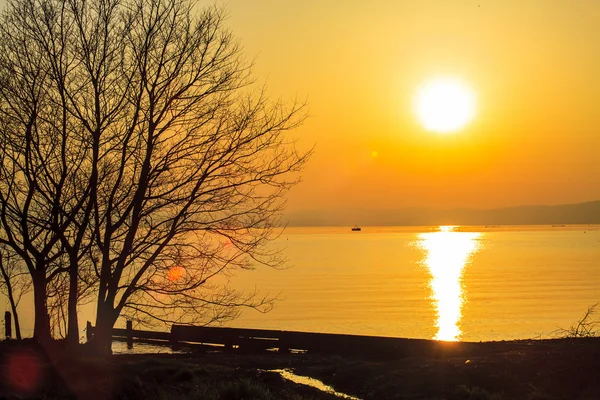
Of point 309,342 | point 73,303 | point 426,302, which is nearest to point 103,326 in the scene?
point 73,303

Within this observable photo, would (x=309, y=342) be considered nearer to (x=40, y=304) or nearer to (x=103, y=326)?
(x=103, y=326)

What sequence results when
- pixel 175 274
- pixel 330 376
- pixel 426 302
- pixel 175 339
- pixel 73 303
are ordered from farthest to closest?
pixel 426 302, pixel 175 339, pixel 330 376, pixel 175 274, pixel 73 303

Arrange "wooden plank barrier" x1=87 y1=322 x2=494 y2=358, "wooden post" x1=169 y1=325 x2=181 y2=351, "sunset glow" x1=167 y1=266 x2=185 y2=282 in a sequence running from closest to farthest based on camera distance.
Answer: "sunset glow" x1=167 y1=266 x2=185 y2=282 < "wooden plank barrier" x1=87 y1=322 x2=494 y2=358 < "wooden post" x1=169 y1=325 x2=181 y2=351

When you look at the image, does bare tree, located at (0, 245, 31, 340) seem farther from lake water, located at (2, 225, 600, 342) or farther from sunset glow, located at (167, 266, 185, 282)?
lake water, located at (2, 225, 600, 342)

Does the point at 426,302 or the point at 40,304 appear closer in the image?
the point at 40,304

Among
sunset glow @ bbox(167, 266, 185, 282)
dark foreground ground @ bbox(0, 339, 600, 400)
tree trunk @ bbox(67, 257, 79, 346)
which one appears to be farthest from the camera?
sunset glow @ bbox(167, 266, 185, 282)

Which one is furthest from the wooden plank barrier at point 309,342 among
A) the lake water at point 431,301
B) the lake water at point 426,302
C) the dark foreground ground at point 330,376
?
the lake water at point 431,301

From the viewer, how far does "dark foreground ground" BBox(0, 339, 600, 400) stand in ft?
37.0

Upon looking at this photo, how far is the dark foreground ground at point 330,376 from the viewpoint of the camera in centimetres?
1127

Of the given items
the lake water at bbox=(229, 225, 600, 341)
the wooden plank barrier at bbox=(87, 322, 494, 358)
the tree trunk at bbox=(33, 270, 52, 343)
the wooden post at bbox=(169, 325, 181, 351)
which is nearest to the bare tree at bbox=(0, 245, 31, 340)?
the tree trunk at bbox=(33, 270, 52, 343)

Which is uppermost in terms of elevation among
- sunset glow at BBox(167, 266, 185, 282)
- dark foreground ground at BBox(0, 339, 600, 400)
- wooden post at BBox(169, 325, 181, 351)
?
sunset glow at BBox(167, 266, 185, 282)

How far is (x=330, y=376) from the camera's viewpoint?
1825 centimetres

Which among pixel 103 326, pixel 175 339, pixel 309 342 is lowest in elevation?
pixel 309 342

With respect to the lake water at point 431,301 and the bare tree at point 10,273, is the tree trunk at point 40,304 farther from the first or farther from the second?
the lake water at point 431,301
